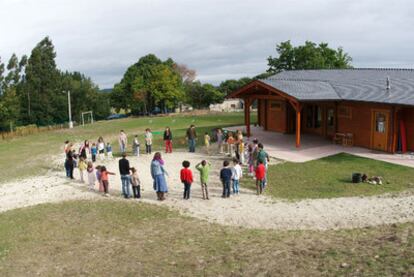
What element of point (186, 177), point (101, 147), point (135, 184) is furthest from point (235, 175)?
point (101, 147)

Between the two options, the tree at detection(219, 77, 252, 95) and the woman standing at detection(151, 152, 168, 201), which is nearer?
the woman standing at detection(151, 152, 168, 201)

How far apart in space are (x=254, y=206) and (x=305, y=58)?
136ft

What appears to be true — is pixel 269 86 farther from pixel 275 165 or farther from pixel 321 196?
pixel 321 196

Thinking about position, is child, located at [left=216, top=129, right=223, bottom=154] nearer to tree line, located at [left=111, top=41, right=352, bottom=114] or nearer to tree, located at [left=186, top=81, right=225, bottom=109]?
tree line, located at [left=111, top=41, right=352, bottom=114]

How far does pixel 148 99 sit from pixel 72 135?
29.6 meters

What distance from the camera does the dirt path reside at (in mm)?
11727

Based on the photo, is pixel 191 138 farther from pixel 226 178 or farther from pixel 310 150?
pixel 226 178

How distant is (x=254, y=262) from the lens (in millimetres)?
8758

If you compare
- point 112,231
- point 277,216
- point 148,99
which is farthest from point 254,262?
point 148,99

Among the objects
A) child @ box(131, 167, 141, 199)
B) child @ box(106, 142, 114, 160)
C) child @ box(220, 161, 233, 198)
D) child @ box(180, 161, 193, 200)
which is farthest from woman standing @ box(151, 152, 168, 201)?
child @ box(106, 142, 114, 160)

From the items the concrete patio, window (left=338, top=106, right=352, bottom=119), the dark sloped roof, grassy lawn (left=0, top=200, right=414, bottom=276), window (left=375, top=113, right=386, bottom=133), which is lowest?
grassy lawn (left=0, top=200, right=414, bottom=276)

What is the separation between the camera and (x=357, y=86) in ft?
78.9

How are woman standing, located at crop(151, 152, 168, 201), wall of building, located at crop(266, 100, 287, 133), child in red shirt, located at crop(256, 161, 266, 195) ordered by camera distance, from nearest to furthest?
1. woman standing, located at crop(151, 152, 168, 201)
2. child in red shirt, located at crop(256, 161, 266, 195)
3. wall of building, located at crop(266, 100, 287, 133)

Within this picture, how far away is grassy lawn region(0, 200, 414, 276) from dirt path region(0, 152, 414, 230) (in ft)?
2.54
